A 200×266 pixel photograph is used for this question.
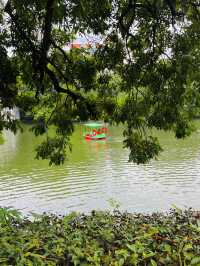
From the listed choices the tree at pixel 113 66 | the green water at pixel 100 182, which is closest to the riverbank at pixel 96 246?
the tree at pixel 113 66

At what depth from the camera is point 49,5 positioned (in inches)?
160

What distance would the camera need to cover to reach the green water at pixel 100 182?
942cm

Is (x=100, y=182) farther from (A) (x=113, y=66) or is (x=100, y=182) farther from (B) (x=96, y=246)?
(B) (x=96, y=246)

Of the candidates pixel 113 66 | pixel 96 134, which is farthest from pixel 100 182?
pixel 96 134

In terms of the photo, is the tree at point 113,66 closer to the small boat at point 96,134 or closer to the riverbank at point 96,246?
the riverbank at point 96,246

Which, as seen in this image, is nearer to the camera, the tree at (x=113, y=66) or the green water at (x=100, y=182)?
the tree at (x=113, y=66)

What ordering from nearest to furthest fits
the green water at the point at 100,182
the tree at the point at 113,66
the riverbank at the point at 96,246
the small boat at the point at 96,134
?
the riverbank at the point at 96,246
the tree at the point at 113,66
the green water at the point at 100,182
the small boat at the point at 96,134

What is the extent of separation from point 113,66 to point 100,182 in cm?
678

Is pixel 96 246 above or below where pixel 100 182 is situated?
above

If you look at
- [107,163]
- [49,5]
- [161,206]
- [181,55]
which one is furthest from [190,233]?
[107,163]

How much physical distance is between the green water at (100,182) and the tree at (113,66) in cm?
409

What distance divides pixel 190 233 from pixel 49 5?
8.32 ft

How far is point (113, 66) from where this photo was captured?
5176mm

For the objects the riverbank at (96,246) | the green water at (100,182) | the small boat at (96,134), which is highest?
the riverbank at (96,246)
